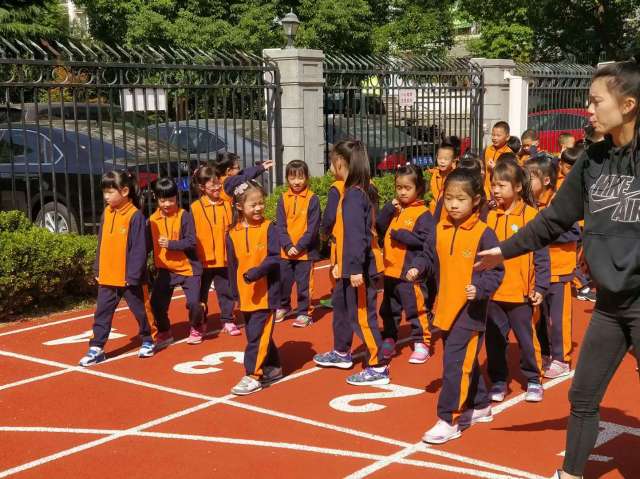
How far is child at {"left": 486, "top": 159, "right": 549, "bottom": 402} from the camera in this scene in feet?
18.5

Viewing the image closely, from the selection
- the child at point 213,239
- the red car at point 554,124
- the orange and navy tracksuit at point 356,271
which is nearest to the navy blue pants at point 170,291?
the child at point 213,239

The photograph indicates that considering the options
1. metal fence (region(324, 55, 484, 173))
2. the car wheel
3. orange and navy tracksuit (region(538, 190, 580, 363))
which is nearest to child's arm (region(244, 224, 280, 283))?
orange and navy tracksuit (region(538, 190, 580, 363))

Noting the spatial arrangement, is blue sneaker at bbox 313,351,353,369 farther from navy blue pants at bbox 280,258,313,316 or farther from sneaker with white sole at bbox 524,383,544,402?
navy blue pants at bbox 280,258,313,316

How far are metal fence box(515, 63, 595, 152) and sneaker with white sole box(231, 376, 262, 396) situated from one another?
12.1m

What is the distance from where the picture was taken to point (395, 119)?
551 inches

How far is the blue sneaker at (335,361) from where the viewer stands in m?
6.52

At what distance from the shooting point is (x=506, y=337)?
5.64m

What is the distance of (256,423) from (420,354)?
Answer: 1.81 metres

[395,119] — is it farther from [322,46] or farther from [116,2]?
[116,2]

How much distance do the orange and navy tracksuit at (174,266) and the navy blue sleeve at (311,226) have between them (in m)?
1.08

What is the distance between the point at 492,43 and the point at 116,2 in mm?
14258

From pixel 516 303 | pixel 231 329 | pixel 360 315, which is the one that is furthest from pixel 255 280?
pixel 231 329

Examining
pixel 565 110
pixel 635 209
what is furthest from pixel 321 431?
pixel 565 110

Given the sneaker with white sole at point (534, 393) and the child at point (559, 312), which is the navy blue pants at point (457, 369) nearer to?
the sneaker with white sole at point (534, 393)
